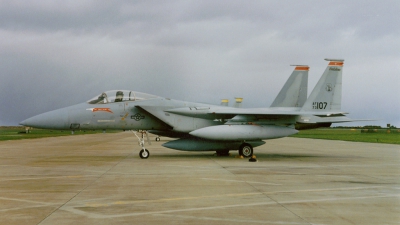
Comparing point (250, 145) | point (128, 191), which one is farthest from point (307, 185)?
point (250, 145)

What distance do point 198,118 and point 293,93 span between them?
4980 millimetres

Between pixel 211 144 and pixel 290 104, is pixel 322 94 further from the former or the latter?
pixel 211 144

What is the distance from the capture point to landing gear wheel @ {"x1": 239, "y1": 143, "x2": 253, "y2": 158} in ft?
57.8

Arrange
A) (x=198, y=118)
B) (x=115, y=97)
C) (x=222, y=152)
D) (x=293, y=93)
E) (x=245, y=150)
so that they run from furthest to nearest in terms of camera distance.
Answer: (x=293, y=93) < (x=222, y=152) < (x=198, y=118) < (x=245, y=150) < (x=115, y=97)

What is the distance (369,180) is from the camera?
1052 centimetres

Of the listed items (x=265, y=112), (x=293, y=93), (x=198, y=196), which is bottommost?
(x=198, y=196)

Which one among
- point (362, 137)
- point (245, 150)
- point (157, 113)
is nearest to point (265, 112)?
point (245, 150)

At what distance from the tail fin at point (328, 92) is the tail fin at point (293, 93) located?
0.98 meters

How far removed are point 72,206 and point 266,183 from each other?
4.62 m

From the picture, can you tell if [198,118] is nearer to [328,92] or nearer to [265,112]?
[265,112]

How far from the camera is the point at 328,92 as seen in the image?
1902cm

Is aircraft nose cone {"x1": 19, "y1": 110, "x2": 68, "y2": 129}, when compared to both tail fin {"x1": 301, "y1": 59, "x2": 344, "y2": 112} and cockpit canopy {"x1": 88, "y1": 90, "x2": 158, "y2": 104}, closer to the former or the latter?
cockpit canopy {"x1": 88, "y1": 90, "x2": 158, "y2": 104}

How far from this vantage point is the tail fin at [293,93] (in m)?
19.8

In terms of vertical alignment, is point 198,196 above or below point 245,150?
below
